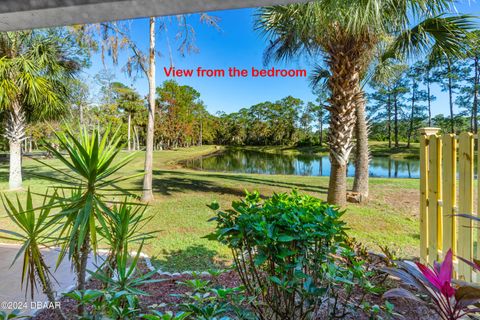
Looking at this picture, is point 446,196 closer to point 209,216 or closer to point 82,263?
point 82,263

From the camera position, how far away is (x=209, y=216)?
3.96 m

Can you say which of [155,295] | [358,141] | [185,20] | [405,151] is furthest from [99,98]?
[405,151]

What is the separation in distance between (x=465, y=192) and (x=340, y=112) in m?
2.54

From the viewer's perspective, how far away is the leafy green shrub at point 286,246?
106cm

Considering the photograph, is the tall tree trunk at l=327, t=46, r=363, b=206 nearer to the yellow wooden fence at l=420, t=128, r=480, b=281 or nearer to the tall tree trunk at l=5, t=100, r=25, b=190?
the yellow wooden fence at l=420, t=128, r=480, b=281

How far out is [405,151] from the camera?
48.7 ft

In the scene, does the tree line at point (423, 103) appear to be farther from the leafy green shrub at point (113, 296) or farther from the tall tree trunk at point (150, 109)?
the leafy green shrub at point (113, 296)

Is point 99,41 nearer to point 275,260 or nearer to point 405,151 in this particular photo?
point 275,260

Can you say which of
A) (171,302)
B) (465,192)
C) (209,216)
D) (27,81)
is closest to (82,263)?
(171,302)

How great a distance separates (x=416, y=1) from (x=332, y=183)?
2481mm

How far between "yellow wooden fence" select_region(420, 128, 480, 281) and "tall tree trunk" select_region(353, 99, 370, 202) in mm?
2739

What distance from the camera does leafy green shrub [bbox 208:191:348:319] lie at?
1.06 metres

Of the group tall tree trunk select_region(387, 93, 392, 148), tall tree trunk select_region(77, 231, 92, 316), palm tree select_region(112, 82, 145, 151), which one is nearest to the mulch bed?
tall tree trunk select_region(77, 231, 92, 316)

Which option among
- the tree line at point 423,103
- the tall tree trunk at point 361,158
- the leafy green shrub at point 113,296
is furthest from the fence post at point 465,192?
the tree line at point 423,103
